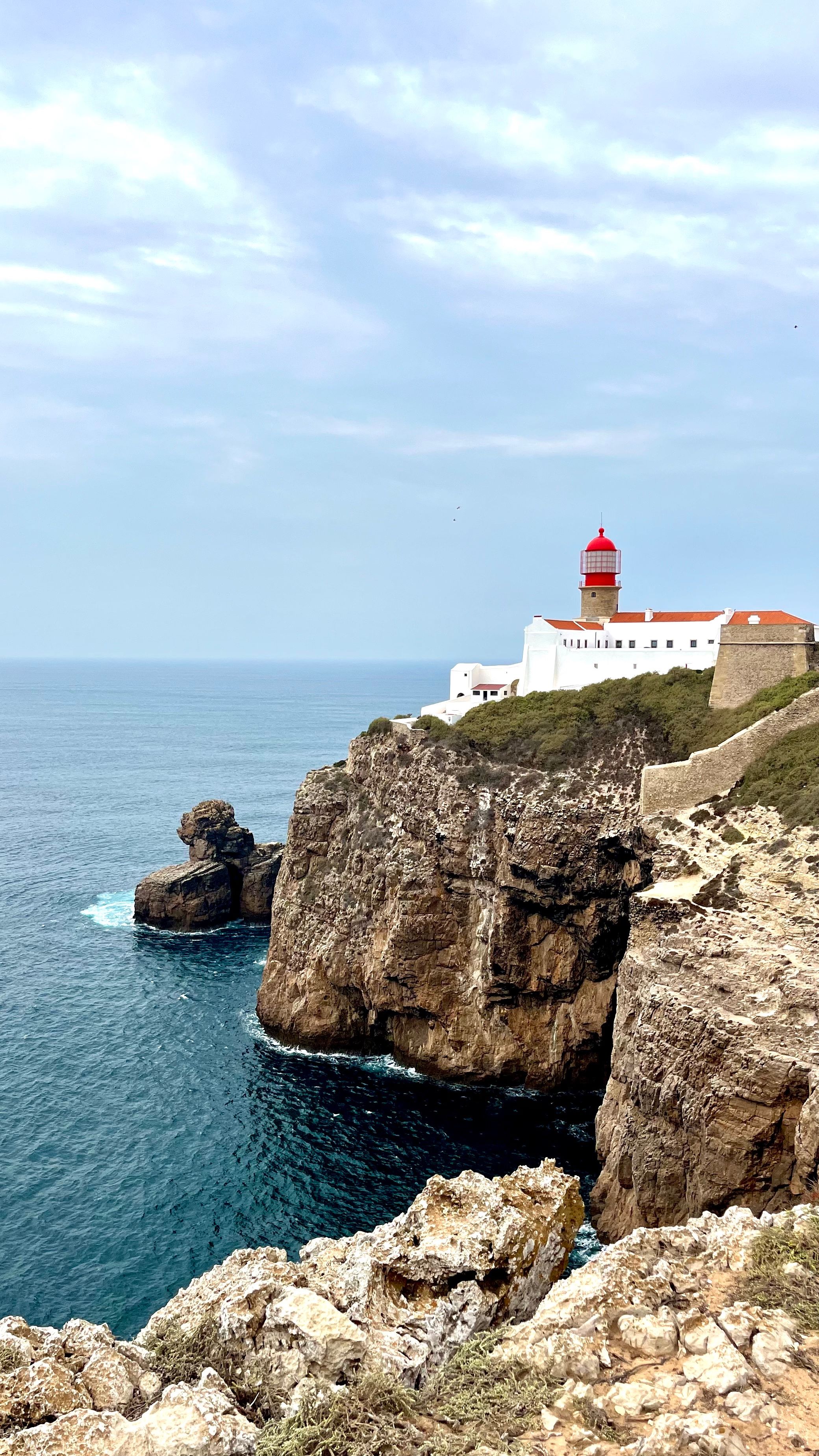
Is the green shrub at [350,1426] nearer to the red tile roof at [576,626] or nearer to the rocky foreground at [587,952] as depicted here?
the rocky foreground at [587,952]

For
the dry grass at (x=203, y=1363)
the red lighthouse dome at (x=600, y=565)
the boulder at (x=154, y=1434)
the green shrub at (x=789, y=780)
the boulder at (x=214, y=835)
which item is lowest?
the boulder at (x=214, y=835)

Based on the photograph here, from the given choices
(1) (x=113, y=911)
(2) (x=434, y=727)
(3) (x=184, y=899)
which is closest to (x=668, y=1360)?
(2) (x=434, y=727)

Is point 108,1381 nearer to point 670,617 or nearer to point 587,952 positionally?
point 587,952

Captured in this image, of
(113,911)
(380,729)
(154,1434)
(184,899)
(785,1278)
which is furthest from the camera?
(113,911)

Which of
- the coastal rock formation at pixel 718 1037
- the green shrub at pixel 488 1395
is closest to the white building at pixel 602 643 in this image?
the coastal rock formation at pixel 718 1037

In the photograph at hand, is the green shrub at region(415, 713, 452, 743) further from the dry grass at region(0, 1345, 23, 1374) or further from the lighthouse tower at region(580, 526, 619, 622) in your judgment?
the dry grass at region(0, 1345, 23, 1374)

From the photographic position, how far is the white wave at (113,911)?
62.9 metres

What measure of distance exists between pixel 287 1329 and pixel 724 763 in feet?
99.7

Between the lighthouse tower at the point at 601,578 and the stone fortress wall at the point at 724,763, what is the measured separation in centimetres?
2464

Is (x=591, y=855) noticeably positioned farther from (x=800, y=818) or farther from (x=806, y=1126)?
(x=806, y=1126)

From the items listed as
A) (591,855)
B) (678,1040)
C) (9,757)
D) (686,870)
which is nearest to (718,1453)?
(678,1040)

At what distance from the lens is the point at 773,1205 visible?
24.2 meters

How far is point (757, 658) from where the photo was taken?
152 feet

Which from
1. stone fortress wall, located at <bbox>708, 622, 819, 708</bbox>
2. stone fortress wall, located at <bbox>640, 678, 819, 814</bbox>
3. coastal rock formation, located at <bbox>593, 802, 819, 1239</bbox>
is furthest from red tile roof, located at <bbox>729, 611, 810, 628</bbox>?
coastal rock formation, located at <bbox>593, 802, 819, 1239</bbox>
